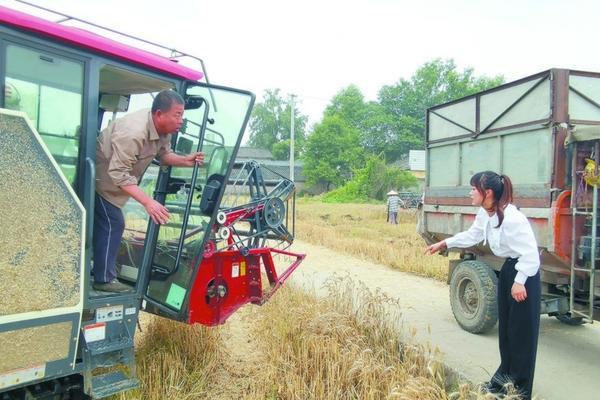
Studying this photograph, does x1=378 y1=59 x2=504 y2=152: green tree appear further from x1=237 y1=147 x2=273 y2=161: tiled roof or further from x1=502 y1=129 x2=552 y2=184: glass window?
x1=502 y1=129 x2=552 y2=184: glass window

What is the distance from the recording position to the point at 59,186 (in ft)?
8.86

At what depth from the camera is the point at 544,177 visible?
15.6 ft

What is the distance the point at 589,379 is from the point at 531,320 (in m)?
1.27

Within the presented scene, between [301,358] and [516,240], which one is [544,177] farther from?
[301,358]

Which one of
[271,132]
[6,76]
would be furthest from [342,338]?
[271,132]

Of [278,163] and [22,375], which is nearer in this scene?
[22,375]

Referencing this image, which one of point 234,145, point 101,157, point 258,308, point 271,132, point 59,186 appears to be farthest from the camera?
point 271,132

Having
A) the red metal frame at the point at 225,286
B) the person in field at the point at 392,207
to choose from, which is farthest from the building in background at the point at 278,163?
the red metal frame at the point at 225,286

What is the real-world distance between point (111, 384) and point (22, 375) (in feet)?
1.86

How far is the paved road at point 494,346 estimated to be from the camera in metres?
4.05

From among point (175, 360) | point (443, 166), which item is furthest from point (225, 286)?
point (443, 166)

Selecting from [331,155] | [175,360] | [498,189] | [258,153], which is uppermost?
[258,153]

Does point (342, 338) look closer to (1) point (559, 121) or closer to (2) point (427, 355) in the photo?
(2) point (427, 355)

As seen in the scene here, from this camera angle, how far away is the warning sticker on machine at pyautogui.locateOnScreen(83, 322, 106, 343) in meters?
3.06
